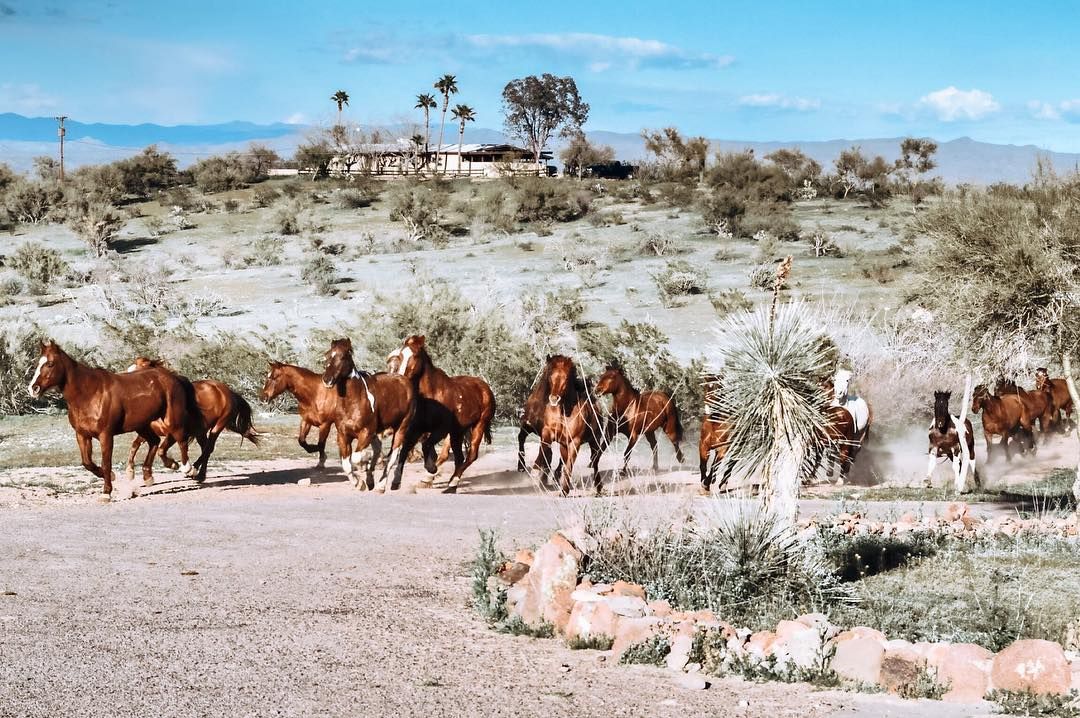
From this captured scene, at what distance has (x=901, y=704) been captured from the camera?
745 cm

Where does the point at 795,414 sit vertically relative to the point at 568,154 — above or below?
below

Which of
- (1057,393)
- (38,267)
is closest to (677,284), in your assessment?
(1057,393)

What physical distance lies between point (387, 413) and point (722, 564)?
781 cm

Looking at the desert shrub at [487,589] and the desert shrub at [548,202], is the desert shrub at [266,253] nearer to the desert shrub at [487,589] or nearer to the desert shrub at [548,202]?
the desert shrub at [548,202]

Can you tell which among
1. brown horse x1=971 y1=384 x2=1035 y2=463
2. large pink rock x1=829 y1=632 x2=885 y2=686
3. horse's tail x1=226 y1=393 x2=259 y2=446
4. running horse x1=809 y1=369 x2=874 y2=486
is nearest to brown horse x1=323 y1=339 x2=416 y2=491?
horse's tail x1=226 y1=393 x2=259 y2=446

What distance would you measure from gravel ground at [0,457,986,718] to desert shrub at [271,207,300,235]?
157ft

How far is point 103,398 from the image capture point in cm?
1620

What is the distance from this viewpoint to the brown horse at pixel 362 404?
16.8 metres

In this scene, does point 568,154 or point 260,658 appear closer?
point 260,658

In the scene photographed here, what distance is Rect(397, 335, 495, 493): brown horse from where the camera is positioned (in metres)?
18.0

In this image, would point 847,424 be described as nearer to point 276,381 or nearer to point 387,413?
point 387,413

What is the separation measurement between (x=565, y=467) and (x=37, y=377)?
256 inches

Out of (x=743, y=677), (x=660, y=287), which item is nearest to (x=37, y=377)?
(x=743, y=677)

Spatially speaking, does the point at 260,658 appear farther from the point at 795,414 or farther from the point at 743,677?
the point at 795,414
